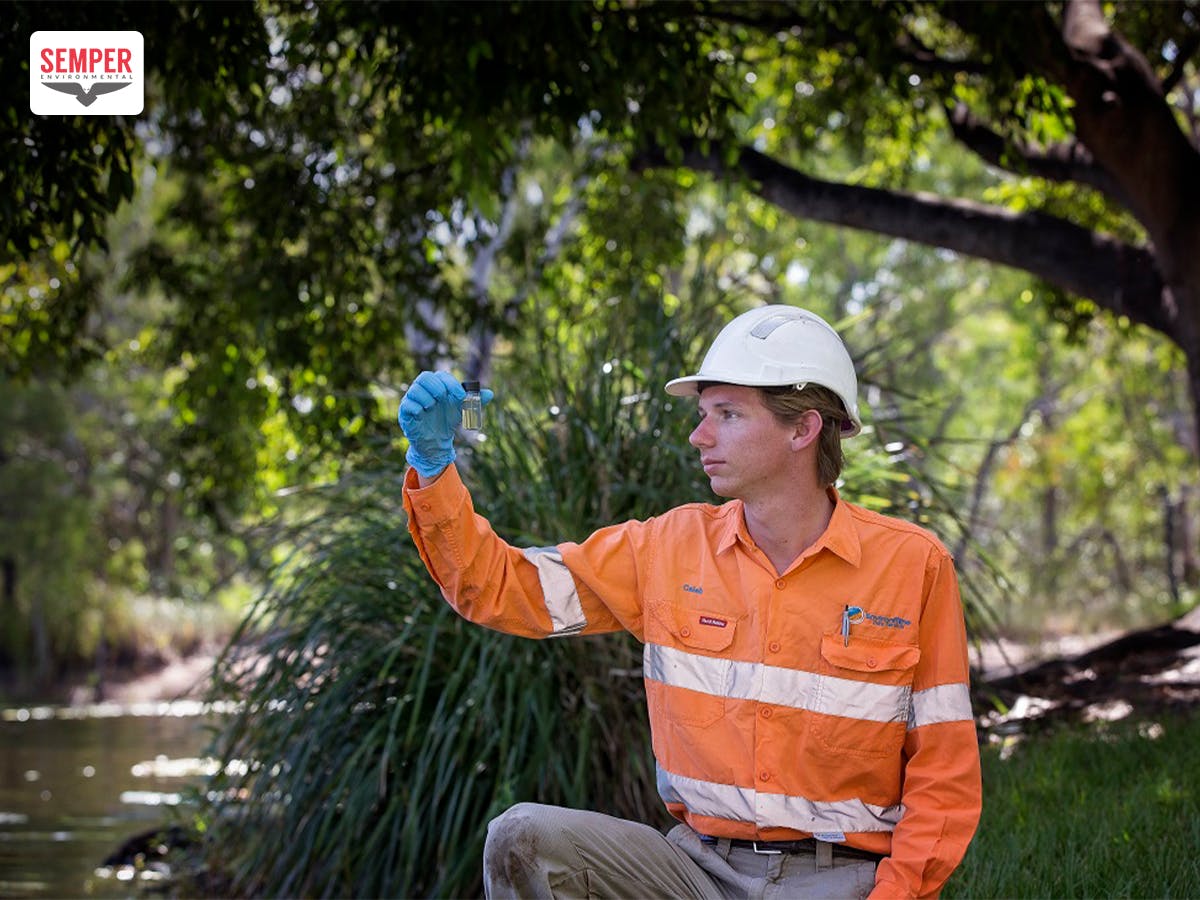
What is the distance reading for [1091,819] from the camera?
5.00m

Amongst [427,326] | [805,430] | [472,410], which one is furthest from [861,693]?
[427,326]

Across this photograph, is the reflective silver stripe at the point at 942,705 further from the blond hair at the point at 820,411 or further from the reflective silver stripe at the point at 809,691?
the blond hair at the point at 820,411

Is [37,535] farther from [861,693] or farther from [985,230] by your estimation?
[861,693]

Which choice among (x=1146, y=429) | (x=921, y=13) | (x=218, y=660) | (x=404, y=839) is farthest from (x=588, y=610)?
(x=1146, y=429)

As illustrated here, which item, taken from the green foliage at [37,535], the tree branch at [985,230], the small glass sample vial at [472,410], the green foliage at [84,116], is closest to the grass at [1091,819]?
the small glass sample vial at [472,410]

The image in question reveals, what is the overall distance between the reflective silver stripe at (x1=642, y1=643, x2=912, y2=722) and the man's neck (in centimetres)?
28

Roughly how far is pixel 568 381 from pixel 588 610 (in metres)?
3.29

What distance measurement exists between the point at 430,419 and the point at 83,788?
8937mm

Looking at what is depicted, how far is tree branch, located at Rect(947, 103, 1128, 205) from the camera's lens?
30.3 feet

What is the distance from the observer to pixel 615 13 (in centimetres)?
718

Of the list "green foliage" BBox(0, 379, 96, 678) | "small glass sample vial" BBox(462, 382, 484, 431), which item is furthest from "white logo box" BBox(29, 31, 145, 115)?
"green foliage" BBox(0, 379, 96, 678)

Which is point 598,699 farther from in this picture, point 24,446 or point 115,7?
point 24,446

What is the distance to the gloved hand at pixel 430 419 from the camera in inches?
130

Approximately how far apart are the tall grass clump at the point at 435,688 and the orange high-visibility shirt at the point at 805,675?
7.49 ft
